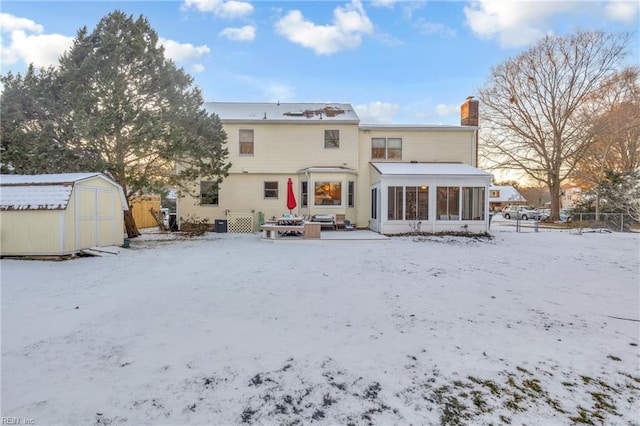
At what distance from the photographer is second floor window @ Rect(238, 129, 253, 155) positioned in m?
17.3

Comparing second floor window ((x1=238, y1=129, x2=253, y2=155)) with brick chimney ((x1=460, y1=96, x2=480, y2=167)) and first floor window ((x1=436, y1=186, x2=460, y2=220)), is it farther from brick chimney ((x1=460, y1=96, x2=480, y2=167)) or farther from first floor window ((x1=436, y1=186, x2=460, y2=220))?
brick chimney ((x1=460, y1=96, x2=480, y2=167))

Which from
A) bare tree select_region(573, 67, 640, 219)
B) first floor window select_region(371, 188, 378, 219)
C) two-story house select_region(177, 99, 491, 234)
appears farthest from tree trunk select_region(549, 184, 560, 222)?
first floor window select_region(371, 188, 378, 219)

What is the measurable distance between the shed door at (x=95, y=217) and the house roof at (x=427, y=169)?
35.7ft

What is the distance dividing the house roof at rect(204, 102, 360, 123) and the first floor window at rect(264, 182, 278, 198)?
10.9 feet

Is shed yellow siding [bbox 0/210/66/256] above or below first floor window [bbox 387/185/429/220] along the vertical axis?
below

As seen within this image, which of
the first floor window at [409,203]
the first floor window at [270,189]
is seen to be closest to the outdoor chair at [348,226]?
the first floor window at [409,203]

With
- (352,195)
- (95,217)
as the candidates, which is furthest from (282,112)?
(95,217)

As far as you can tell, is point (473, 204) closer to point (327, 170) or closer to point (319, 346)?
point (327, 170)

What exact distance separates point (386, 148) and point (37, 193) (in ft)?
49.0

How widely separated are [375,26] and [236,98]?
967 centimetres

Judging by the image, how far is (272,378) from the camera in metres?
3.13

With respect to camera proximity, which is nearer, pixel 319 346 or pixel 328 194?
pixel 319 346

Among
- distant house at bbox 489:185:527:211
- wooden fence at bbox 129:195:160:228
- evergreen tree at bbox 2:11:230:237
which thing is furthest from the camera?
distant house at bbox 489:185:527:211

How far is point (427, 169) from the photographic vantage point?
15867 millimetres
